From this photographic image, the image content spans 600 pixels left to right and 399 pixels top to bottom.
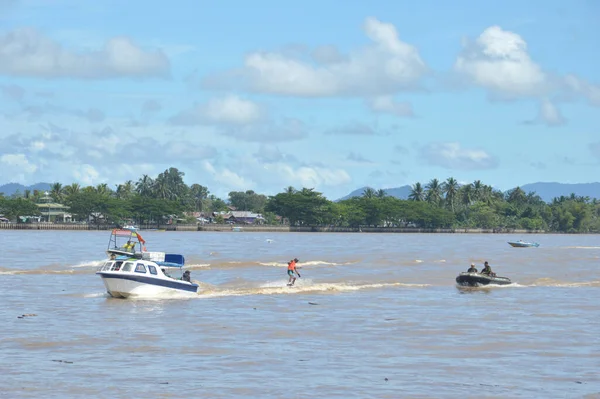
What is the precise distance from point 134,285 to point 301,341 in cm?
1379

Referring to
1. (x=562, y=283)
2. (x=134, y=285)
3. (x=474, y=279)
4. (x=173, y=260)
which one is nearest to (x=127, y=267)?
(x=134, y=285)

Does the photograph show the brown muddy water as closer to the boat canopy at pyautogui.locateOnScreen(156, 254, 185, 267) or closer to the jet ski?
the jet ski

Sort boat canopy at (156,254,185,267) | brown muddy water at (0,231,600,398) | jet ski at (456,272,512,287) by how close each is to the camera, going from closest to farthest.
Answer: brown muddy water at (0,231,600,398)
boat canopy at (156,254,185,267)
jet ski at (456,272,512,287)

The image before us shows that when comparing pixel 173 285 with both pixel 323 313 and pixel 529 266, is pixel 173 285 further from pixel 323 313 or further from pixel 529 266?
pixel 529 266

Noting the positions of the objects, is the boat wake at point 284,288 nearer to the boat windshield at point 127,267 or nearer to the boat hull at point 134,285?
the boat hull at point 134,285

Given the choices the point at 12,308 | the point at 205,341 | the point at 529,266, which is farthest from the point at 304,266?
the point at 205,341

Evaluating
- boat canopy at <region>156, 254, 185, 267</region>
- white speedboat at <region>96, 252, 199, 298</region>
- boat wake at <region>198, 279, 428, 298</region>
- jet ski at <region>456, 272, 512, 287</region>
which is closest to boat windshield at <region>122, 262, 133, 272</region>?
white speedboat at <region>96, 252, 199, 298</region>

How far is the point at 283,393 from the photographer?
22844mm

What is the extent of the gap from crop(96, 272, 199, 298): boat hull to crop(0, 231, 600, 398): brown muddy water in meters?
0.48

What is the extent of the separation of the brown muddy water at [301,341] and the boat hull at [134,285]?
0.48 m

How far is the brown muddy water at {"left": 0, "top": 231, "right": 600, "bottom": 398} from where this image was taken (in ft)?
77.5

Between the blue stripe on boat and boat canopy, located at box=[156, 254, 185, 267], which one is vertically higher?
boat canopy, located at box=[156, 254, 185, 267]

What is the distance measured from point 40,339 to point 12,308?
33.0 ft

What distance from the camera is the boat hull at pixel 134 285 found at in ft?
140
